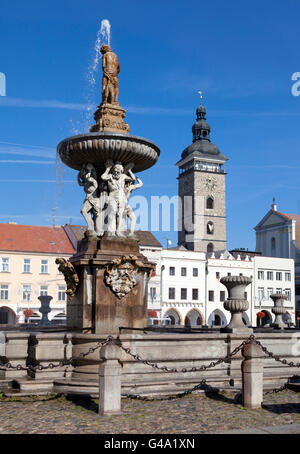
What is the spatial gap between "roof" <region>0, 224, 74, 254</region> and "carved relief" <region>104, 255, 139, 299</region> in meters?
41.1

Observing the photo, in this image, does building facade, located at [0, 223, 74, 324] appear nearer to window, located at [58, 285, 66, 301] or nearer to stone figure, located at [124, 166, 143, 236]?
window, located at [58, 285, 66, 301]

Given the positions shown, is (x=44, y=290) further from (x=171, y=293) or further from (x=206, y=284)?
(x=206, y=284)

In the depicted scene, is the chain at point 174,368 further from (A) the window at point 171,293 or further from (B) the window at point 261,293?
(B) the window at point 261,293

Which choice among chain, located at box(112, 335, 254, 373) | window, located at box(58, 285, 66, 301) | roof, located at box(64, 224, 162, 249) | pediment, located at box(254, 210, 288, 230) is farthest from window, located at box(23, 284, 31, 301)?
chain, located at box(112, 335, 254, 373)

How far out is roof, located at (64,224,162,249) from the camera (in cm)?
5350

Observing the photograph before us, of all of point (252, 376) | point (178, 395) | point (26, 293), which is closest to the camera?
point (252, 376)

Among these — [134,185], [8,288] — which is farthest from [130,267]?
[8,288]

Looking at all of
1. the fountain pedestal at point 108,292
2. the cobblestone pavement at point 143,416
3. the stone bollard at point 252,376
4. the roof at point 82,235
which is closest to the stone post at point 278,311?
the fountain pedestal at point 108,292

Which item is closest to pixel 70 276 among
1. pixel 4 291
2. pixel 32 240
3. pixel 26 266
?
pixel 4 291

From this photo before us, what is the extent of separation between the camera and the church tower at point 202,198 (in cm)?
8869

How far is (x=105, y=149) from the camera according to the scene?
10.9 m

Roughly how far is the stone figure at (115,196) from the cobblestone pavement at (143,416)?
12.6 ft

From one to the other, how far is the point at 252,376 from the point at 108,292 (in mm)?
3349
